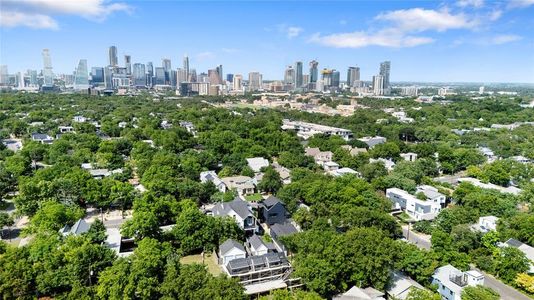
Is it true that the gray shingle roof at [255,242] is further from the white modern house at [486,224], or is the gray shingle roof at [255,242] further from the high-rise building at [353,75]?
the high-rise building at [353,75]

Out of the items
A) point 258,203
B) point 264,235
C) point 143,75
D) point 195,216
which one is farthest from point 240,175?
point 143,75

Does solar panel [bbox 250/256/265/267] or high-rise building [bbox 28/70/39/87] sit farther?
high-rise building [bbox 28/70/39/87]

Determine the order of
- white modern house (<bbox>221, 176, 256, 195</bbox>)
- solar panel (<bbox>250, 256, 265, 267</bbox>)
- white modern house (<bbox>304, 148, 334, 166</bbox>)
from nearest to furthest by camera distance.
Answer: solar panel (<bbox>250, 256, 265, 267</bbox>) < white modern house (<bbox>221, 176, 256, 195</bbox>) < white modern house (<bbox>304, 148, 334, 166</bbox>)

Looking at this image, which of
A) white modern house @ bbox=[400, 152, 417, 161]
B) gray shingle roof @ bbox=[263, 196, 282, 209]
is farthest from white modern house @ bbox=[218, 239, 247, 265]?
white modern house @ bbox=[400, 152, 417, 161]

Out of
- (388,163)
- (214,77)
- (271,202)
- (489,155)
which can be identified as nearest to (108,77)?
(214,77)

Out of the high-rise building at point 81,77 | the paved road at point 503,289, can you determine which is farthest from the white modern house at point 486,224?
the high-rise building at point 81,77

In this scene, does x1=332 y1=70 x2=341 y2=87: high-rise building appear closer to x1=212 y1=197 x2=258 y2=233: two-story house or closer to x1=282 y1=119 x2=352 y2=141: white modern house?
x1=282 y1=119 x2=352 y2=141: white modern house
